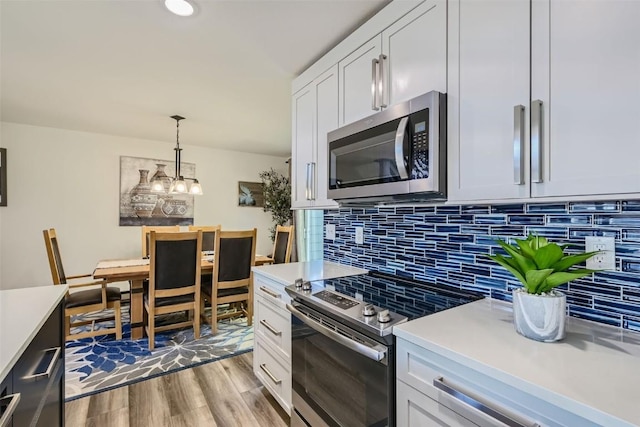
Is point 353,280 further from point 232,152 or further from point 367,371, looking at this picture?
point 232,152

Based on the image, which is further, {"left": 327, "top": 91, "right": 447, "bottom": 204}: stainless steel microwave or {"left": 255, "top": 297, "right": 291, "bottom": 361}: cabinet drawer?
{"left": 255, "top": 297, "right": 291, "bottom": 361}: cabinet drawer

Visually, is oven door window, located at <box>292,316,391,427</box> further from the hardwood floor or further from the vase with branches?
the vase with branches

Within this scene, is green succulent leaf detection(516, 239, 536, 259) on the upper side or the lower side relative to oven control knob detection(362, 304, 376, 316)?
upper

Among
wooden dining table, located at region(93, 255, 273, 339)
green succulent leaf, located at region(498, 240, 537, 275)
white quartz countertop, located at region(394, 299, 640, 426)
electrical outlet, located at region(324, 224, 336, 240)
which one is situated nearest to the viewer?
white quartz countertop, located at region(394, 299, 640, 426)

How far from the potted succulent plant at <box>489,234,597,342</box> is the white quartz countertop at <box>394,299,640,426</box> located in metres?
0.04

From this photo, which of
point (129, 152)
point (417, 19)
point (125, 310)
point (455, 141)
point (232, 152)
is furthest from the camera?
point (232, 152)

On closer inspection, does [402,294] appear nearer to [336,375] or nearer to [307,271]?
[336,375]

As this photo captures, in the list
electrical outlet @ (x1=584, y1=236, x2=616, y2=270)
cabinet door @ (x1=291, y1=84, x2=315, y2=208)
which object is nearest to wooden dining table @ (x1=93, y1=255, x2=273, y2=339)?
cabinet door @ (x1=291, y1=84, x2=315, y2=208)

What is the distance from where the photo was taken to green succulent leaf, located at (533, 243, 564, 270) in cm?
95

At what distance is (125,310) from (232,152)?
9.94ft

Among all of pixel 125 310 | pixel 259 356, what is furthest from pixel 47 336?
pixel 125 310

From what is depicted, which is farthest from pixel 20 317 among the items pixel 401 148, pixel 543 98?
pixel 543 98

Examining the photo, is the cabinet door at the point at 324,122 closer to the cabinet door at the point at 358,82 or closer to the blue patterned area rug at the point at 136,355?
the cabinet door at the point at 358,82

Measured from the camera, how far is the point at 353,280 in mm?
1784
